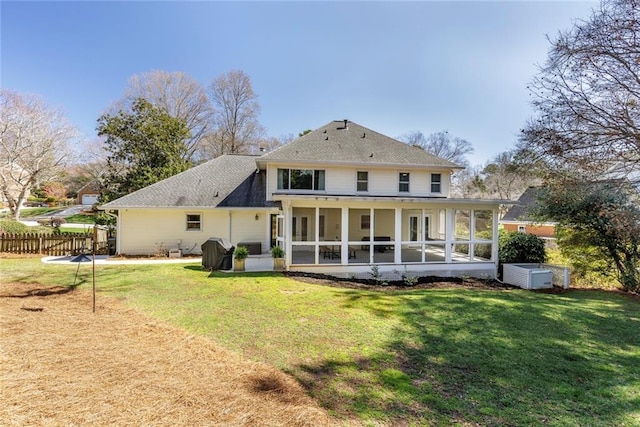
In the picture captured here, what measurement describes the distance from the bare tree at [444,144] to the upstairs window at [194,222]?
44.1 meters

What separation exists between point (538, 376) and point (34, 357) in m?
7.87

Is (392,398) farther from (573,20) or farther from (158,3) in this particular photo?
(158,3)

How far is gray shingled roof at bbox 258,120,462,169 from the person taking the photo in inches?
659

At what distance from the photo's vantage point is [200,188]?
58.5 feet

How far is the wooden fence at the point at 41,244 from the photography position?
604 inches

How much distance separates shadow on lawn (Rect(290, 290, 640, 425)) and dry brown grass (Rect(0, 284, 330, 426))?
630 millimetres

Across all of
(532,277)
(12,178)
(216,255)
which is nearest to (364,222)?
(532,277)

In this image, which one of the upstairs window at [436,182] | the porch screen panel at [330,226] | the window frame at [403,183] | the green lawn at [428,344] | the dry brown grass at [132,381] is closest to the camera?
the dry brown grass at [132,381]

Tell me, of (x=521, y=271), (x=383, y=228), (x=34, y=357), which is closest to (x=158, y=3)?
(x=34, y=357)

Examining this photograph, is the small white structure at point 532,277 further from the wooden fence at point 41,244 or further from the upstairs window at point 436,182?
the wooden fence at point 41,244

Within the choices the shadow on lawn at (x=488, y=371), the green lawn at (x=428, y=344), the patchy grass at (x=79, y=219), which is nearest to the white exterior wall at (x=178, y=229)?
the green lawn at (x=428, y=344)

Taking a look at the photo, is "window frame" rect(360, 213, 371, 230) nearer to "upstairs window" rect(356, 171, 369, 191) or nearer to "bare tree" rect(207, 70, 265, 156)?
"upstairs window" rect(356, 171, 369, 191)

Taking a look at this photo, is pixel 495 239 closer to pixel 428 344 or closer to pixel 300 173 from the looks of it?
pixel 428 344

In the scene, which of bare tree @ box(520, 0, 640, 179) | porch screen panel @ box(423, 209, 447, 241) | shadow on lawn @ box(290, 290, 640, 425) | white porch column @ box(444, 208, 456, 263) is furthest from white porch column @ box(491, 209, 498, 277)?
porch screen panel @ box(423, 209, 447, 241)
